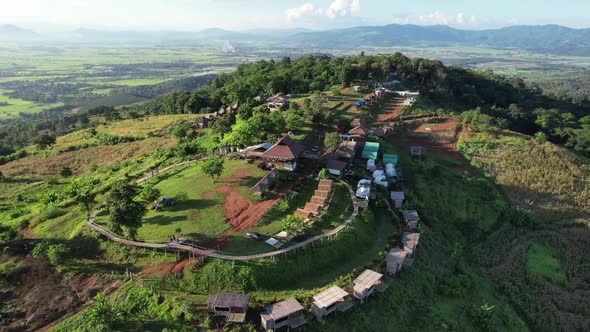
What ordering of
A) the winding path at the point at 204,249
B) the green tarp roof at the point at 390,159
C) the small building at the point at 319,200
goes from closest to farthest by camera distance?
the winding path at the point at 204,249, the small building at the point at 319,200, the green tarp roof at the point at 390,159

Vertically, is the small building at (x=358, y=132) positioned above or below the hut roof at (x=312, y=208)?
above

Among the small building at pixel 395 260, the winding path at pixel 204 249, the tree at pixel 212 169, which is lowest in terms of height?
the small building at pixel 395 260

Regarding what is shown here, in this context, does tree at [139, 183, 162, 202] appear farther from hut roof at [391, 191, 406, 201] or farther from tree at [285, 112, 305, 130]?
hut roof at [391, 191, 406, 201]

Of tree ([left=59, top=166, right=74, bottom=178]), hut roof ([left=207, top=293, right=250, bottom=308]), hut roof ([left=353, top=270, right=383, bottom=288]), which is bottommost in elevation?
tree ([left=59, top=166, right=74, bottom=178])

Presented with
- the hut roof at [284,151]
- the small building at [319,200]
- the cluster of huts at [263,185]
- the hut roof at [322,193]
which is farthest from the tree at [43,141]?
the small building at [319,200]

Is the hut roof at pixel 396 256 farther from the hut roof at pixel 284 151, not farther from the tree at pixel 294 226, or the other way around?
the hut roof at pixel 284 151

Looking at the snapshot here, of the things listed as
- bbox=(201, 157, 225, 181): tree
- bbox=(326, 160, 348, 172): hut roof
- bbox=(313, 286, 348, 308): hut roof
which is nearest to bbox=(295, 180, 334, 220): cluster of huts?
bbox=(326, 160, 348, 172): hut roof

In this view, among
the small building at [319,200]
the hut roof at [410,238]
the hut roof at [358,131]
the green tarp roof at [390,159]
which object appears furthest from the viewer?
the hut roof at [358,131]
